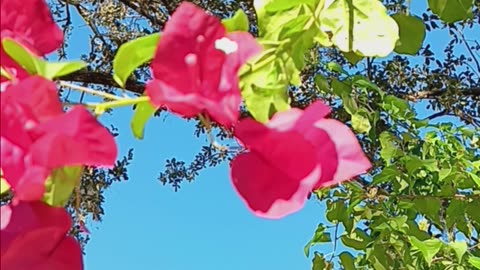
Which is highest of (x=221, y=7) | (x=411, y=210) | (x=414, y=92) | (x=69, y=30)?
(x=69, y=30)

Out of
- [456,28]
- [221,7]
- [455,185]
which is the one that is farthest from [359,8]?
[456,28]


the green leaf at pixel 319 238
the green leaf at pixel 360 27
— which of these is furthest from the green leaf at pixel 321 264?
the green leaf at pixel 360 27

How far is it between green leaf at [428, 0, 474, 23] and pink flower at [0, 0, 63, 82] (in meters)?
0.36

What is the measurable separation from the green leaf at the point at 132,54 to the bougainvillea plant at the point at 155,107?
2cm

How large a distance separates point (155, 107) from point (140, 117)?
1 centimetres

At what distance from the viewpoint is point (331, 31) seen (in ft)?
1.40

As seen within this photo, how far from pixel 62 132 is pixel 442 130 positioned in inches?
49.1

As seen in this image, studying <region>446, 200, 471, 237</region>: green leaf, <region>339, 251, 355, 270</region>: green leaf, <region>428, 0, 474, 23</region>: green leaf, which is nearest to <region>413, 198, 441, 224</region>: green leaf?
<region>446, 200, 471, 237</region>: green leaf

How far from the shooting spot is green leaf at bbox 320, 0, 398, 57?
42cm

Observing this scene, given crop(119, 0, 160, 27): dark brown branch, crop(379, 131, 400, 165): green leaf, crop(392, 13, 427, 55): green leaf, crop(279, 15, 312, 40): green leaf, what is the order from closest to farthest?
1. crop(279, 15, 312, 40): green leaf
2. crop(392, 13, 427, 55): green leaf
3. crop(379, 131, 400, 165): green leaf
4. crop(119, 0, 160, 27): dark brown branch

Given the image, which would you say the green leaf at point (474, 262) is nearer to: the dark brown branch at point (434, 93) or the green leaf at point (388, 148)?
the green leaf at point (388, 148)

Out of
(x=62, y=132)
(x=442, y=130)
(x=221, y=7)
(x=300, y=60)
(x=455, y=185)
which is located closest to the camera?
(x=62, y=132)

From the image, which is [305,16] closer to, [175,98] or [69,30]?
[175,98]

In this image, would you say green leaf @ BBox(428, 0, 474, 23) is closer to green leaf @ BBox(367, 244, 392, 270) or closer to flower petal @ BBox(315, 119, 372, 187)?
flower petal @ BBox(315, 119, 372, 187)
